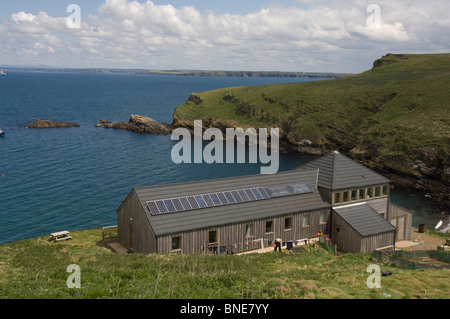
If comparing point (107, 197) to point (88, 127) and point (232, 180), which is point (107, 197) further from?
point (88, 127)

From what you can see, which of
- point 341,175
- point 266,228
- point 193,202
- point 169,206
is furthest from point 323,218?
point 169,206

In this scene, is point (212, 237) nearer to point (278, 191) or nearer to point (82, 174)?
point (278, 191)

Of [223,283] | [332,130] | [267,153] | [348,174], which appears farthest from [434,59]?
[223,283]

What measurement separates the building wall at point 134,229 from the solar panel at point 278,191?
11.8 metres

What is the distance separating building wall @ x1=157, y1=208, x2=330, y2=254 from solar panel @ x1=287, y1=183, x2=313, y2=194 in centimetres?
214

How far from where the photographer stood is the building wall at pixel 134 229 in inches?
1145

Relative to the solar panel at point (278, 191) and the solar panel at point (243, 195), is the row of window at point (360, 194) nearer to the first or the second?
the solar panel at point (278, 191)

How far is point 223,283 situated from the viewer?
17.4 meters

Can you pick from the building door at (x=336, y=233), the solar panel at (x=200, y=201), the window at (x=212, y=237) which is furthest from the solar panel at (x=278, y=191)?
the window at (x=212, y=237)

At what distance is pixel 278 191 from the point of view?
1374 inches

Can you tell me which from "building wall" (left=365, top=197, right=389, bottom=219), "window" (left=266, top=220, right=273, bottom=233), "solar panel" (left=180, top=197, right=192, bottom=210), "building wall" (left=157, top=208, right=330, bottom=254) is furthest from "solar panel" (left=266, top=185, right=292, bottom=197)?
"building wall" (left=365, top=197, right=389, bottom=219)
